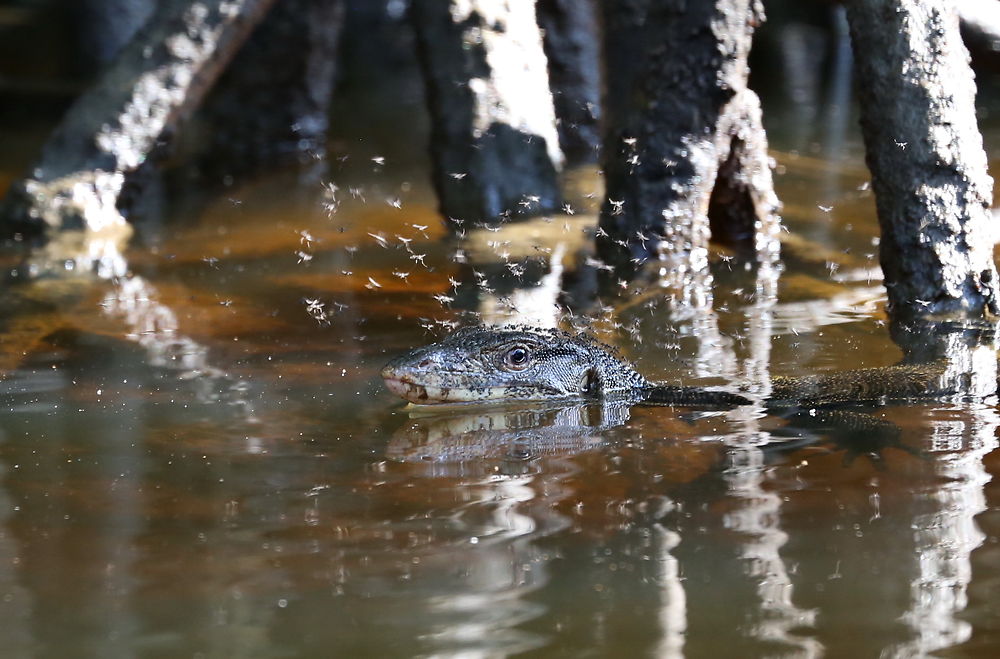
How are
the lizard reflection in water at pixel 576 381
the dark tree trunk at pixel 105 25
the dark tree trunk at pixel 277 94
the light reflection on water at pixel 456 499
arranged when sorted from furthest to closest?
the dark tree trunk at pixel 105 25 → the dark tree trunk at pixel 277 94 → the lizard reflection in water at pixel 576 381 → the light reflection on water at pixel 456 499

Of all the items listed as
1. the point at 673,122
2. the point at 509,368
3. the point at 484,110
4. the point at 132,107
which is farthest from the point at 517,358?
the point at 132,107

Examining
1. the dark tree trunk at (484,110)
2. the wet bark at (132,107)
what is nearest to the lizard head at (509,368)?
the dark tree trunk at (484,110)

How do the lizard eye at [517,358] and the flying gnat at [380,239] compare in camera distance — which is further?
the flying gnat at [380,239]

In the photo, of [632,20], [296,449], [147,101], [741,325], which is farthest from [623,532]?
[147,101]

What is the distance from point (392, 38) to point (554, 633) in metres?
15.4

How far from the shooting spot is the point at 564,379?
5234mm

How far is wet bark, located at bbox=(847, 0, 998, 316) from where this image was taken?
Answer: 18.7 ft

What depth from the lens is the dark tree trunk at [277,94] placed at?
1074 centimetres

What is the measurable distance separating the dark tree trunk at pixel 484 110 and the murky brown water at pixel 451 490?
46.7 inches

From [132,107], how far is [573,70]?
3.91 meters

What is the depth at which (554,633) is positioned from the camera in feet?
9.70

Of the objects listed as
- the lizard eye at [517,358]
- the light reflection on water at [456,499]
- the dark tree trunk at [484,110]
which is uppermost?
the dark tree trunk at [484,110]

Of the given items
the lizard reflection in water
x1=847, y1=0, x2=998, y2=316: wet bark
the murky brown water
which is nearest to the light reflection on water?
the murky brown water

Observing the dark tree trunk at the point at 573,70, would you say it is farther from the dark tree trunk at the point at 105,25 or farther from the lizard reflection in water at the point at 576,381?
the dark tree trunk at the point at 105,25
